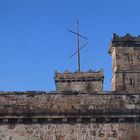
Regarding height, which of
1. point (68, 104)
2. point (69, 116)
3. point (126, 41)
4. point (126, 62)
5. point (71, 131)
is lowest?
point (71, 131)

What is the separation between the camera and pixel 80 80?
166ft

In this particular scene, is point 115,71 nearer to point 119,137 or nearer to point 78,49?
point 78,49

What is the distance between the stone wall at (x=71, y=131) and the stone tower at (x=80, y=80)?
23.9 m

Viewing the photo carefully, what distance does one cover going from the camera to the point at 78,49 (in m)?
54.0

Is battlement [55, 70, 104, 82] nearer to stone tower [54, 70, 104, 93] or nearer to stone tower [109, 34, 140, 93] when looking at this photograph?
stone tower [54, 70, 104, 93]

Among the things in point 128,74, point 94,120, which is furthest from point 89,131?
point 128,74

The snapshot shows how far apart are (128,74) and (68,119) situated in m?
18.9

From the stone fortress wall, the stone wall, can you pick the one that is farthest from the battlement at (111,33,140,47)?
the stone wall

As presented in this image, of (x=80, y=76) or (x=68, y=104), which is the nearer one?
(x=68, y=104)

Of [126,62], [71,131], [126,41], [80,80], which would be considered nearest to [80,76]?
[80,80]

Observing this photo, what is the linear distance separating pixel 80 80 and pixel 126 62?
289 inches

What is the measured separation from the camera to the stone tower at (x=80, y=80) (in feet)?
165

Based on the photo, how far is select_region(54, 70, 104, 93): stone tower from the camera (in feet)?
165

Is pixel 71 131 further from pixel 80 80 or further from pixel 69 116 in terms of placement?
pixel 80 80
